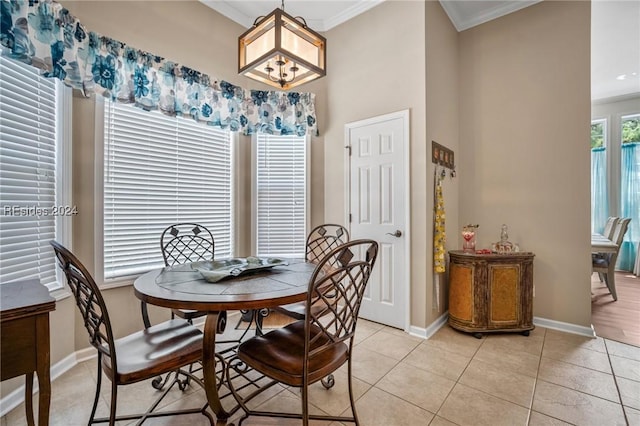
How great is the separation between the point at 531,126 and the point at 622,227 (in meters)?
2.44

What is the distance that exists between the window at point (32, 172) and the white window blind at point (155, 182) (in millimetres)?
306

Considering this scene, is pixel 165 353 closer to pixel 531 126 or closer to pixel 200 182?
pixel 200 182

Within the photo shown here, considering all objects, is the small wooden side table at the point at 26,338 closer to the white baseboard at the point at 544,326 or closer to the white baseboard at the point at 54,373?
the white baseboard at the point at 54,373

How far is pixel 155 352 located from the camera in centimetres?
145

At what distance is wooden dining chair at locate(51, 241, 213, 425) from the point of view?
1.24 metres

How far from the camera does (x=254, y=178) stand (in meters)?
3.46

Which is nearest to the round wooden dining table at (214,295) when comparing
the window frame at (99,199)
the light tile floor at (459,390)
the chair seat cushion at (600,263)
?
the light tile floor at (459,390)

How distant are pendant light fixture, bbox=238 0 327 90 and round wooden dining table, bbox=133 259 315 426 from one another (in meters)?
1.30

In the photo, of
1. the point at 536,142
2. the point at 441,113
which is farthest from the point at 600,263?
the point at 441,113

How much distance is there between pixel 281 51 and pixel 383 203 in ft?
5.99

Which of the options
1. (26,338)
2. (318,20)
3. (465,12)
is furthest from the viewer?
(318,20)

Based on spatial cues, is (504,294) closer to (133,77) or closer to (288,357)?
(288,357)

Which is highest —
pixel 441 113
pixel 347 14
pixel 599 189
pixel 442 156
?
pixel 347 14

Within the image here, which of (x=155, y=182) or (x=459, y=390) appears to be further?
(x=155, y=182)
